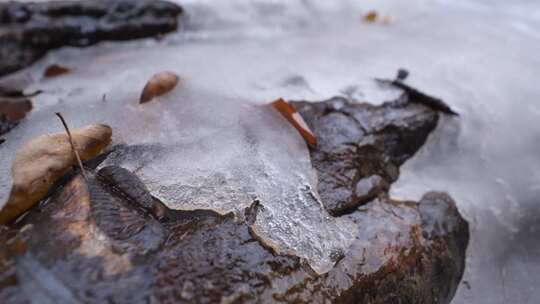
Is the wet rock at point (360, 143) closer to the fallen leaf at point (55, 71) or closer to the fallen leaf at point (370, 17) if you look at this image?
the fallen leaf at point (55, 71)

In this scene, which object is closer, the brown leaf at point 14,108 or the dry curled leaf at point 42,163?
the dry curled leaf at point 42,163

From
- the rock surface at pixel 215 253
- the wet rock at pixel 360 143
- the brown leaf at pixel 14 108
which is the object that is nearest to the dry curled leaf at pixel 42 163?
the rock surface at pixel 215 253

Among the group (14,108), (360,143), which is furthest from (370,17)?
(14,108)

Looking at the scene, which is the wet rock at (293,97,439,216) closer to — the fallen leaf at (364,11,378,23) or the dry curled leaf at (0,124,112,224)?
the dry curled leaf at (0,124,112,224)

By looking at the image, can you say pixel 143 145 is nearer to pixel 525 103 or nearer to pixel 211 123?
pixel 211 123

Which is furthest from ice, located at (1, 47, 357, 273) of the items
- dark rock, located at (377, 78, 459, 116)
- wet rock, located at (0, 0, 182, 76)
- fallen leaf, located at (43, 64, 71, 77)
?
dark rock, located at (377, 78, 459, 116)

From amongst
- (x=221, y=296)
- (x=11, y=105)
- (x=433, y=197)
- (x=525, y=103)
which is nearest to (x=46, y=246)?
(x=221, y=296)

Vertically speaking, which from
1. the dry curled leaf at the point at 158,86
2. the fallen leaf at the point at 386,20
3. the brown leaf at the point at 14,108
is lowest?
the brown leaf at the point at 14,108
